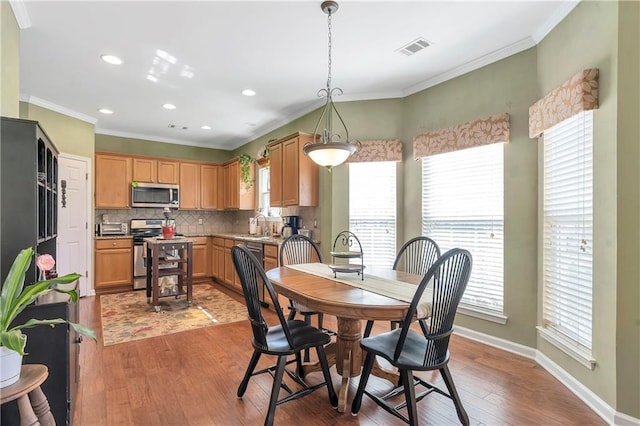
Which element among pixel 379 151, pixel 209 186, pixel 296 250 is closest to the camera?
pixel 296 250

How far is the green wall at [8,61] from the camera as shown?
87.6 inches

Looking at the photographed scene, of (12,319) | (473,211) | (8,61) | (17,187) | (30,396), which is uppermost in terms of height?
(8,61)

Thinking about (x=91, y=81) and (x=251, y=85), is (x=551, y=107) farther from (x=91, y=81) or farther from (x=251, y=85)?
(x=91, y=81)

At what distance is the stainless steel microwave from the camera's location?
19.1 ft

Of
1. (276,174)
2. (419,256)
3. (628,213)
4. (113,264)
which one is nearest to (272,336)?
(419,256)

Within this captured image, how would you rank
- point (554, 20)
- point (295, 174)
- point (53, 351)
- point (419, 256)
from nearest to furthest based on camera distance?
point (53, 351), point (554, 20), point (419, 256), point (295, 174)

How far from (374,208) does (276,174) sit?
1584 millimetres

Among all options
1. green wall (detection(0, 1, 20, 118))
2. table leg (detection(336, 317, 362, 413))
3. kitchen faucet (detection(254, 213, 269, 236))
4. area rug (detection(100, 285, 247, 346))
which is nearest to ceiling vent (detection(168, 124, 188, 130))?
kitchen faucet (detection(254, 213, 269, 236))

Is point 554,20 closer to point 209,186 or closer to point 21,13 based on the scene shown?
point 21,13

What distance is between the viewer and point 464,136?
10.9 feet

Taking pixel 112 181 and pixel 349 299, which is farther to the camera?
pixel 112 181

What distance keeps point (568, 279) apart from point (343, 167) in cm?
256

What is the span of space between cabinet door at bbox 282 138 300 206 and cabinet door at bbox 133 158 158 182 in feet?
9.37

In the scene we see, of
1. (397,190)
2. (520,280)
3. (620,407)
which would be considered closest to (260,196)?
(397,190)
